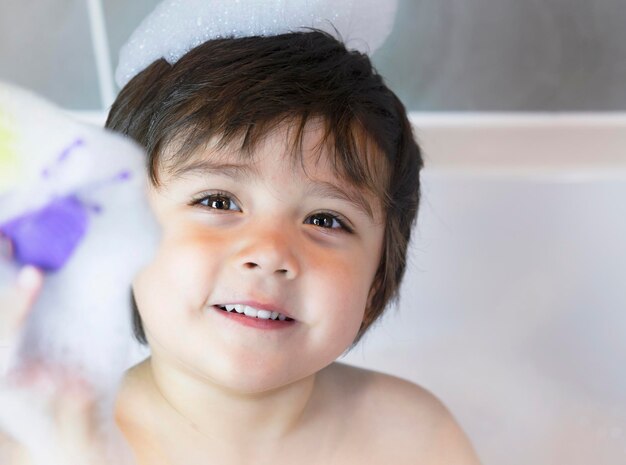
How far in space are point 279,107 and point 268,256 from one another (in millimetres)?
170

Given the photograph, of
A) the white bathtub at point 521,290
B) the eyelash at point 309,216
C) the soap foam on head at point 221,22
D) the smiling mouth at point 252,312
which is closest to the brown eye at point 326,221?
the eyelash at point 309,216

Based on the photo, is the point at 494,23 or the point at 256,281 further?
the point at 494,23

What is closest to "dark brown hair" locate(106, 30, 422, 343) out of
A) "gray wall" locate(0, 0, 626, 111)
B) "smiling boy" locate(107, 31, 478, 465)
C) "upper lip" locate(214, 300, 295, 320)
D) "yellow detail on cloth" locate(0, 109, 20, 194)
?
"smiling boy" locate(107, 31, 478, 465)

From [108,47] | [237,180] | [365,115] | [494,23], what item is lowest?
[237,180]

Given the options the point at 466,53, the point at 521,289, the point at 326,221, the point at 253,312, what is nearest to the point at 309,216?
the point at 326,221

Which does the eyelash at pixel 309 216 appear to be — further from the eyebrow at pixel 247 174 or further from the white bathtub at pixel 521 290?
the white bathtub at pixel 521 290

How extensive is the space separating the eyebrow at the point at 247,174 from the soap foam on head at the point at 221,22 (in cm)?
18

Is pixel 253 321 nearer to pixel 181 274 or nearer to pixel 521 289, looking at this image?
pixel 181 274

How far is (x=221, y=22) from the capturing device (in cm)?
104

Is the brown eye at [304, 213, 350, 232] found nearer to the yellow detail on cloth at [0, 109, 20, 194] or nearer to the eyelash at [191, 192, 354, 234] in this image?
the eyelash at [191, 192, 354, 234]

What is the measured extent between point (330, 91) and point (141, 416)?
44cm

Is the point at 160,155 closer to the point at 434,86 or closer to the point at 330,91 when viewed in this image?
the point at 330,91

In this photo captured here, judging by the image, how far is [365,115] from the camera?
3.19ft

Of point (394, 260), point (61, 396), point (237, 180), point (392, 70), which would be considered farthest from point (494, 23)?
point (61, 396)
